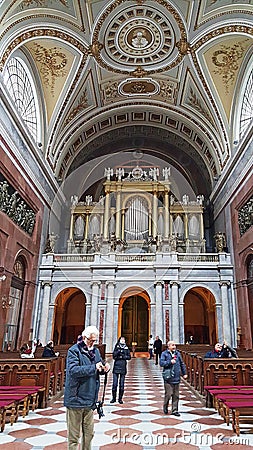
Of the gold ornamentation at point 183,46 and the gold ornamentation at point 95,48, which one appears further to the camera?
the gold ornamentation at point 95,48

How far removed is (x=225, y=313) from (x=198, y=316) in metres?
5.07

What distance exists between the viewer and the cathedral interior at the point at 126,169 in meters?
14.2

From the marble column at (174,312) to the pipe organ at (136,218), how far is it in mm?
2676

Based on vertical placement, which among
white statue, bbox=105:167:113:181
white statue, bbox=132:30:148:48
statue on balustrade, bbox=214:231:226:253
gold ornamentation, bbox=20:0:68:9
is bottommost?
statue on balustrade, bbox=214:231:226:253

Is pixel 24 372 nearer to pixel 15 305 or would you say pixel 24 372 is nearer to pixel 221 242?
pixel 15 305

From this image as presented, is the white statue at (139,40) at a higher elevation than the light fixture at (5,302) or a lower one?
higher

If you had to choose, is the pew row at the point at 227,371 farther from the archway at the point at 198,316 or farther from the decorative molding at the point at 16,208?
the archway at the point at 198,316

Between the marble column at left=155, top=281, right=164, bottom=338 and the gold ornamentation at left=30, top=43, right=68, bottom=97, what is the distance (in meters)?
10.8

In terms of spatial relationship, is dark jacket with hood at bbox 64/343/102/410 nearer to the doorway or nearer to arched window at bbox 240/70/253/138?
arched window at bbox 240/70/253/138

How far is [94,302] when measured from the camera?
17188 millimetres

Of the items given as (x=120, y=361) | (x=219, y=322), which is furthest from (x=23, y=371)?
(x=219, y=322)

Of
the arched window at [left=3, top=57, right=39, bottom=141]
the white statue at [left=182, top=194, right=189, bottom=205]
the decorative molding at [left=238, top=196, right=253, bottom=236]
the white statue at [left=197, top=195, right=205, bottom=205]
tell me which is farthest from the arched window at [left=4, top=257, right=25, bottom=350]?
the white statue at [left=197, top=195, right=205, bottom=205]

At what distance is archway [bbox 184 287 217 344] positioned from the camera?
2034 centimetres

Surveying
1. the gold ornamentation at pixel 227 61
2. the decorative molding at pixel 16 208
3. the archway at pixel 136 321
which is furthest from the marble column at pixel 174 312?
the gold ornamentation at pixel 227 61
